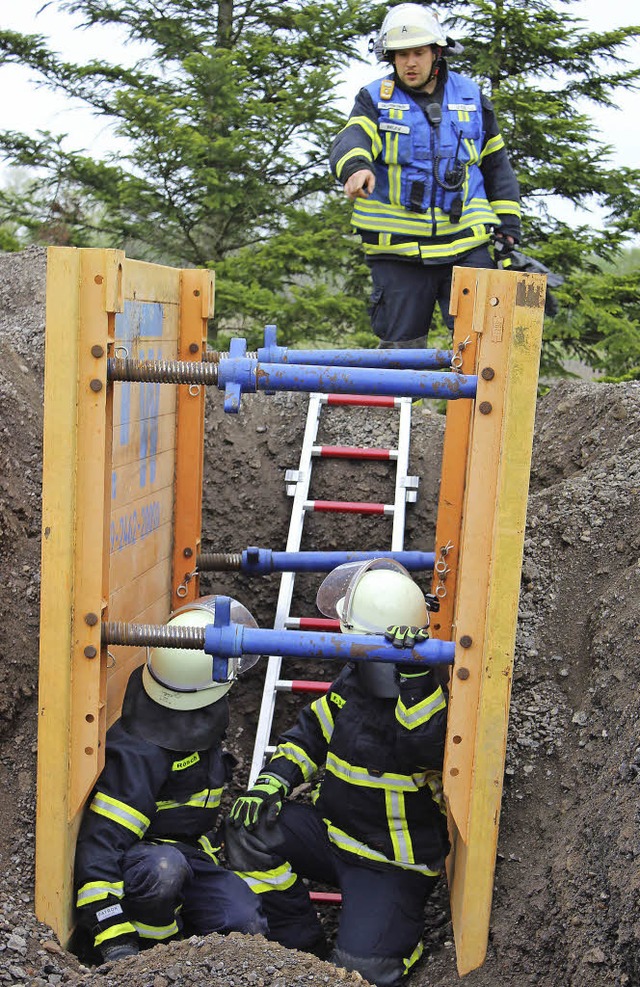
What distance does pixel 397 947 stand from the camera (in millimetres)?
3824

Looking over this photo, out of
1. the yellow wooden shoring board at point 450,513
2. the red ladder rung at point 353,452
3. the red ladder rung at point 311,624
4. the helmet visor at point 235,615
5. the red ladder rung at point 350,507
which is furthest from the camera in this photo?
the red ladder rung at point 353,452

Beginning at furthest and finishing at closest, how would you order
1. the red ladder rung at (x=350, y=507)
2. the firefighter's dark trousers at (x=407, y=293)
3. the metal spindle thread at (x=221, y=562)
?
the firefighter's dark trousers at (x=407, y=293) → the red ladder rung at (x=350, y=507) → the metal spindle thread at (x=221, y=562)

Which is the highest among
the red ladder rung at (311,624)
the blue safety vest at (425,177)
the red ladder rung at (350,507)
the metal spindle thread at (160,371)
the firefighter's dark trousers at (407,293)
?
the blue safety vest at (425,177)

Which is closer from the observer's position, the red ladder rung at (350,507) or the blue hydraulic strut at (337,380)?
the blue hydraulic strut at (337,380)

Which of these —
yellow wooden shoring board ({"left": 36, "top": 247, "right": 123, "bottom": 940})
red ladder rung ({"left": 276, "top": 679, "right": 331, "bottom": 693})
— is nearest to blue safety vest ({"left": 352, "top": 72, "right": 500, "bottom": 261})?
red ladder rung ({"left": 276, "top": 679, "right": 331, "bottom": 693})

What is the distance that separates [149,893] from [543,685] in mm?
1625

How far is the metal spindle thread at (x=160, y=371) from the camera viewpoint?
11.0 feet

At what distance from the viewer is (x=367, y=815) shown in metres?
3.93

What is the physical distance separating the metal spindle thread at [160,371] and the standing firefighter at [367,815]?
0.99m

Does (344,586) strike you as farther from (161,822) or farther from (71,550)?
(71,550)

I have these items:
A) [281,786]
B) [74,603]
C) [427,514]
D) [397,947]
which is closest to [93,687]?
[74,603]

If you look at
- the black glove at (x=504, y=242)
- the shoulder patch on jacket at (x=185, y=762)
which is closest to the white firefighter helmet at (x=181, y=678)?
the shoulder patch on jacket at (x=185, y=762)

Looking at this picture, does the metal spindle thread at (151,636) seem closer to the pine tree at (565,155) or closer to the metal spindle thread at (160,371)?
the metal spindle thread at (160,371)

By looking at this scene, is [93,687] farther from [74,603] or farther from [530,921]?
[530,921]
